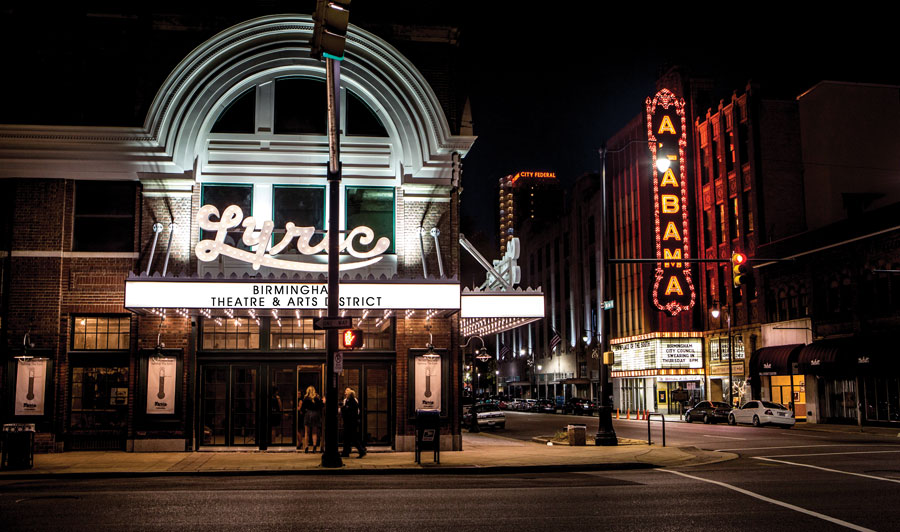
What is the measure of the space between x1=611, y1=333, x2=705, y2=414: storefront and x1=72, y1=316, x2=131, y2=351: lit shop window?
4107 cm

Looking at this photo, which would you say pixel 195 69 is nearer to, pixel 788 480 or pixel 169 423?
pixel 169 423

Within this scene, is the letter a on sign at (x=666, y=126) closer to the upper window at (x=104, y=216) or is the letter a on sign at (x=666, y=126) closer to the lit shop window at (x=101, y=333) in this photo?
the upper window at (x=104, y=216)

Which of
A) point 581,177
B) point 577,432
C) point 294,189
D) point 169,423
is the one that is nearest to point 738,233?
point 581,177

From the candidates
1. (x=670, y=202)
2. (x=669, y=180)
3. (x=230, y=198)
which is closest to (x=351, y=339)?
(x=230, y=198)

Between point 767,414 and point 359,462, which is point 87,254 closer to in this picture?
point 359,462

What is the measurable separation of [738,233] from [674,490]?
146 ft

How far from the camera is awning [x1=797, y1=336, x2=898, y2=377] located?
124 feet

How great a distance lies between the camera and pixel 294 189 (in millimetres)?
24234

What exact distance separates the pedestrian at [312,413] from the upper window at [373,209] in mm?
4674

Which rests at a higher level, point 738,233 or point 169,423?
point 738,233

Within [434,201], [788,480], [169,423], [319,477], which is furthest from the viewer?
[434,201]

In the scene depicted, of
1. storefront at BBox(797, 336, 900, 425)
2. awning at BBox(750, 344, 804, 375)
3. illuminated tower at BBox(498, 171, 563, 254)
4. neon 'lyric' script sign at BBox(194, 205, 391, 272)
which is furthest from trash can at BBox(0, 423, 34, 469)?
illuminated tower at BBox(498, 171, 563, 254)

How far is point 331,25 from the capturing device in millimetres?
14398

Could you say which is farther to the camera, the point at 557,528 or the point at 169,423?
the point at 169,423
